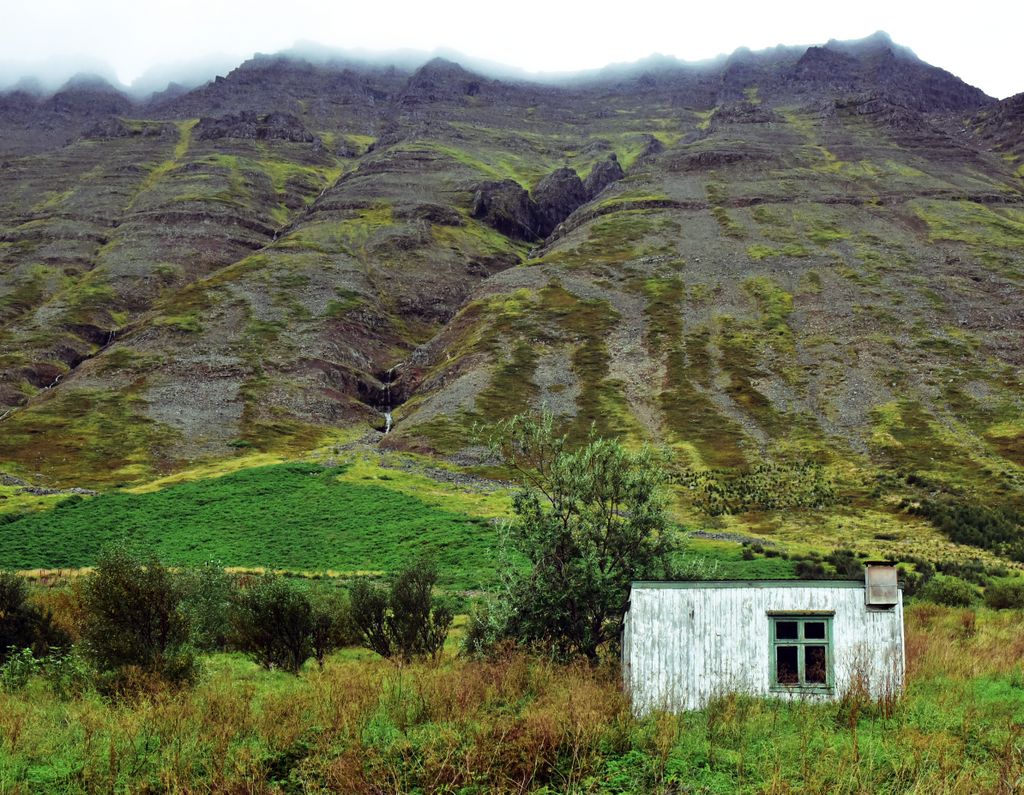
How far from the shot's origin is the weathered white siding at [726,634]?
1866cm

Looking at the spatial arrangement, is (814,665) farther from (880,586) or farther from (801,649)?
(880,586)

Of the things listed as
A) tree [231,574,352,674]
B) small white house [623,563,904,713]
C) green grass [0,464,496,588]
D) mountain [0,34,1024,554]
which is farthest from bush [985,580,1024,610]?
tree [231,574,352,674]

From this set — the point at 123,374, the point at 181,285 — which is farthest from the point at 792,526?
the point at 181,285

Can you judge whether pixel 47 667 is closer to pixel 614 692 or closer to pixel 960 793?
pixel 614 692

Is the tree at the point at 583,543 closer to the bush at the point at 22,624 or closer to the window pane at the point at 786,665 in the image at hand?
the window pane at the point at 786,665

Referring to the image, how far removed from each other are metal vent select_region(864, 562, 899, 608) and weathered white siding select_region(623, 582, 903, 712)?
27 cm

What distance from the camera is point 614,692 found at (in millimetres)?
15555

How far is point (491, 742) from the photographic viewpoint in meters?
12.0

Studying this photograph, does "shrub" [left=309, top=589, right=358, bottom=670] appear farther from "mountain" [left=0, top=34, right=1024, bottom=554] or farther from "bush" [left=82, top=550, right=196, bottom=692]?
"mountain" [left=0, top=34, right=1024, bottom=554]

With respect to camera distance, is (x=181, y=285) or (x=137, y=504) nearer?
(x=137, y=504)

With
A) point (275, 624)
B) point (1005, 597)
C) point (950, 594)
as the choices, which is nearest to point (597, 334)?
point (950, 594)

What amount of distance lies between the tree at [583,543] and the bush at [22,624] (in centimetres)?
1595

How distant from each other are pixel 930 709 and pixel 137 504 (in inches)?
2675

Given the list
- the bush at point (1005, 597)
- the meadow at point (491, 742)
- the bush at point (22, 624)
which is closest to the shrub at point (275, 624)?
the bush at point (22, 624)
